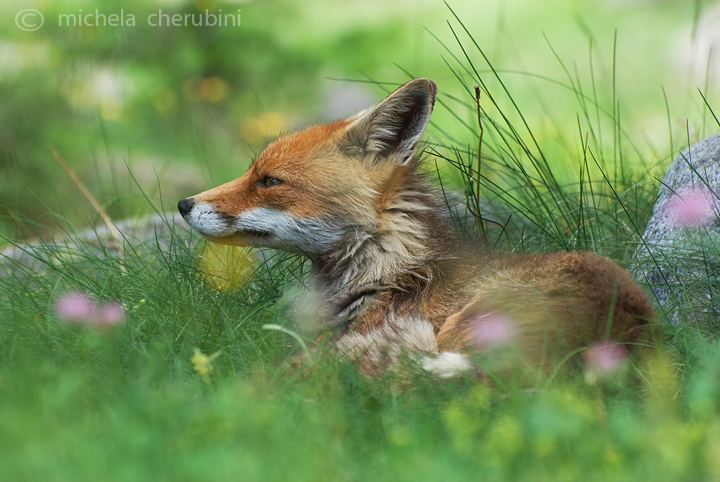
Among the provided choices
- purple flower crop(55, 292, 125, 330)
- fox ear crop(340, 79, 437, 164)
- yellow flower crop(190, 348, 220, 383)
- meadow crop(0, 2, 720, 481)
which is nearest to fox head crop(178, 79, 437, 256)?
fox ear crop(340, 79, 437, 164)

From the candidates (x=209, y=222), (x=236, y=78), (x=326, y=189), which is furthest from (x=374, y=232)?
(x=236, y=78)

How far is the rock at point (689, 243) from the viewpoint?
364 cm

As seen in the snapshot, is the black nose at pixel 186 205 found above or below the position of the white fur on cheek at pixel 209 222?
above

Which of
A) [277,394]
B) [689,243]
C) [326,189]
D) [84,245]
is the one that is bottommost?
[84,245]

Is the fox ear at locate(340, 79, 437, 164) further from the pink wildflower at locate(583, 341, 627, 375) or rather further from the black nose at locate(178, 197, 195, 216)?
the pink wildflower at locate(583, 341, 627, 375)

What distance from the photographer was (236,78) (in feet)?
33.1

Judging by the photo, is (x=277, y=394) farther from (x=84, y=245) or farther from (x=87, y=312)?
(x=84, y=245)

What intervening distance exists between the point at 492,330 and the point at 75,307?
177 centimetres

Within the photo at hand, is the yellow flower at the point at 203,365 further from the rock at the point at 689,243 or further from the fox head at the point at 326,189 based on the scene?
the rock at the point at 689,243

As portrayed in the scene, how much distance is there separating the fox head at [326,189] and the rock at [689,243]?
1.30m

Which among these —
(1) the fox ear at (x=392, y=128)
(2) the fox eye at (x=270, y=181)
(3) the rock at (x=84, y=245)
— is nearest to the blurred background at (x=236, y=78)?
(3) the rock at (x=84, y=245)

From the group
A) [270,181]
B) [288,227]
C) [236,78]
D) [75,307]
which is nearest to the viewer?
[75,307]

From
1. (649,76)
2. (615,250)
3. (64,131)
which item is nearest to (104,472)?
(615,250)

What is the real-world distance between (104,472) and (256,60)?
7966 mm
